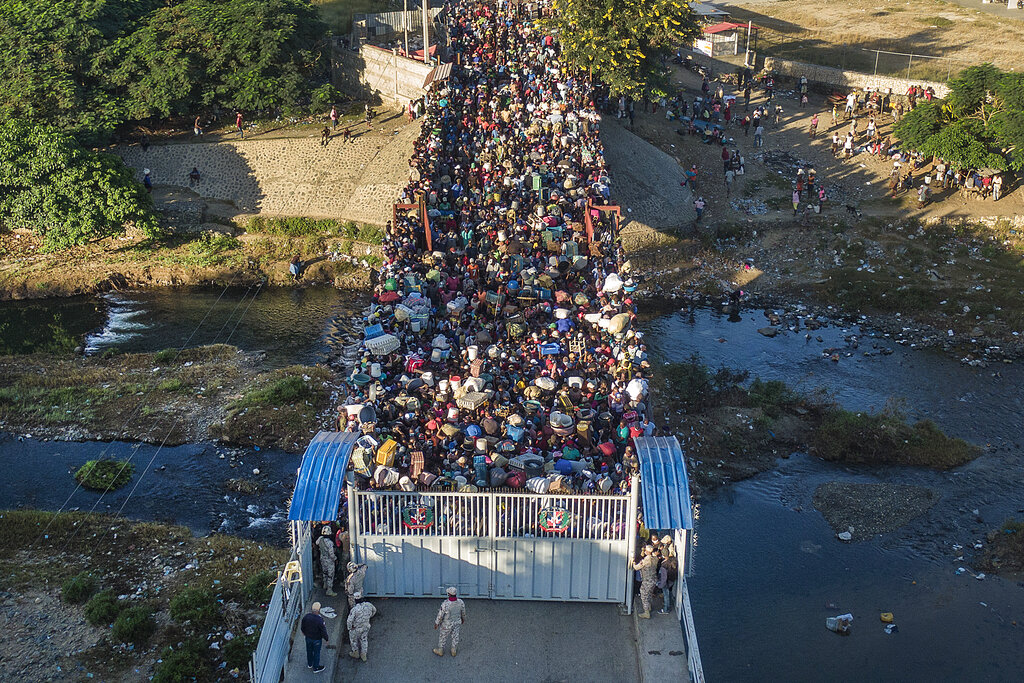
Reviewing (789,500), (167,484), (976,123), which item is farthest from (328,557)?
(976,123)

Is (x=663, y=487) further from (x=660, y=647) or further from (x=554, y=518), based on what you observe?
(x=660, y=647)

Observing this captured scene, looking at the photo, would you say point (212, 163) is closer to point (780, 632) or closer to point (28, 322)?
point (28, 322)

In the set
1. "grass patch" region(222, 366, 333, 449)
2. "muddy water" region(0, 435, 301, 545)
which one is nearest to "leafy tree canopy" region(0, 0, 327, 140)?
"grass patch" region(222, 366, 333, 449)

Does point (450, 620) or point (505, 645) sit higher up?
point (450, 620)

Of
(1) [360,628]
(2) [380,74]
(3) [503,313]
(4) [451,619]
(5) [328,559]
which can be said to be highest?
(2) [380,74]

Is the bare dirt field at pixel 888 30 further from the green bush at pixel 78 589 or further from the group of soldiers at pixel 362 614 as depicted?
the green bush at pixel 78 589

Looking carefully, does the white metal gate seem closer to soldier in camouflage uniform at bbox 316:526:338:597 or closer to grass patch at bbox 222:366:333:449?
soldier in camouflage uniform at bbox 316:526:338:597

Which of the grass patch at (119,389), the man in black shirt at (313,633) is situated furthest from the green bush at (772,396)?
the man in black shirt at (313,633)
